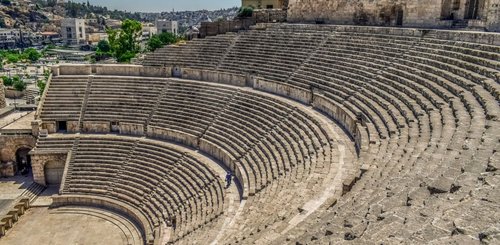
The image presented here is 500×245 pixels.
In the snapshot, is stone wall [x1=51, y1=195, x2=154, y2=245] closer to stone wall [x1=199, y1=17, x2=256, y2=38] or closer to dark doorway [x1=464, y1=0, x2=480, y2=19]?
stone wall [x1=199, y1=17, x2=256, y2=38]

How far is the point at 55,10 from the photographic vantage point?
6865 inches

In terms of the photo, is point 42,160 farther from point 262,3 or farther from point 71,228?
point 262,3

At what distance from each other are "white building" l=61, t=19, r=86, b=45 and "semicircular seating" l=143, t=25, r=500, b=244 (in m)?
107

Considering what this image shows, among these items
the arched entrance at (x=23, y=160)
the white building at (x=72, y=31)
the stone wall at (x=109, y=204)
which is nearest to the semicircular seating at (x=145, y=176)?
the stone wall at (x=109, y=204)

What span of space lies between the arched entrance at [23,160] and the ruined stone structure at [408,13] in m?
19.4

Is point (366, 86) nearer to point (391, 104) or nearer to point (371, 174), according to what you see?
point (391, 104)

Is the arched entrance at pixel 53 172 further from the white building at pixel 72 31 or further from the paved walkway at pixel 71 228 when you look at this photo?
the white building at pixel 72 31

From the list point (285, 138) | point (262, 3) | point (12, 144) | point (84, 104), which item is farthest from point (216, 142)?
point (262, 3)

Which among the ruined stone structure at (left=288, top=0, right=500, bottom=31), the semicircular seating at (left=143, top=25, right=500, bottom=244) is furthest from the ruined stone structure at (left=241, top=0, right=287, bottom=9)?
the semicircular seating at (left=143, top=25, right=500, bottom=244)

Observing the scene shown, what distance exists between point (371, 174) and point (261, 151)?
7.73 m

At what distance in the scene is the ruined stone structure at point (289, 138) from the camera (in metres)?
6.33

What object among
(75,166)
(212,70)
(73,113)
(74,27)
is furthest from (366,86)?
(74,27)

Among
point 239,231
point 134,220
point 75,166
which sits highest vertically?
point 239,231

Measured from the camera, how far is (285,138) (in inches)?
632
